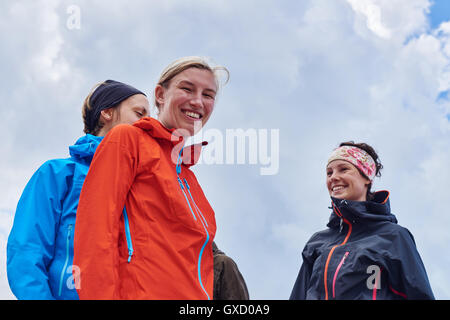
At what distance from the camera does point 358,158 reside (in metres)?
5.35

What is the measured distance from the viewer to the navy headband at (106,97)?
4.46 meters

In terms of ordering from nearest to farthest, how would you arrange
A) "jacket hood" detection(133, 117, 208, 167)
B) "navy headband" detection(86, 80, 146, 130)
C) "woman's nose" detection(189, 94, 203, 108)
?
1. "jacket hood" detection(133, 117, 208, 167)
2. "woman's nose" detection(189, 94, 203, 108)
3. "navy headband" detection(86, 80, 146, 130)

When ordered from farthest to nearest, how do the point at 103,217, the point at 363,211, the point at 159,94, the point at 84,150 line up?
the point at 363,211, the point at 84,150, the point at 159,94, the point at 103,217

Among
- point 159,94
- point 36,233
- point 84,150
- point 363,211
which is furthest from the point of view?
point 363,211

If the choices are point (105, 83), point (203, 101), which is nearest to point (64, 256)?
point (203, 101)

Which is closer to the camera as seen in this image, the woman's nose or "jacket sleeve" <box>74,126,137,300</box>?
"jacket sleeve" <box>74,126,137,300</box>

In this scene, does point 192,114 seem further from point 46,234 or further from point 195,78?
point 46,234

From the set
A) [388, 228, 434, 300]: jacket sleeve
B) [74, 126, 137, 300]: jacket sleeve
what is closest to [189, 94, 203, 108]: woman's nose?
[74, 126, 137, 300]: jacket sleeve

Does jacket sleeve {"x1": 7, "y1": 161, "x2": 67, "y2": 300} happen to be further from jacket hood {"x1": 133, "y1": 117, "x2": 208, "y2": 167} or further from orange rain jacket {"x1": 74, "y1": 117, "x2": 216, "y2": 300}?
jacket hood {"x1": 133, "y1": 117, "x2": 208, "y2": 167}

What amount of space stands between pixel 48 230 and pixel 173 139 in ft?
3.60

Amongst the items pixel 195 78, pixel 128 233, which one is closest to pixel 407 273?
pixel 195 78

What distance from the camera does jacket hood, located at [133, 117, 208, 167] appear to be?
3234 mm

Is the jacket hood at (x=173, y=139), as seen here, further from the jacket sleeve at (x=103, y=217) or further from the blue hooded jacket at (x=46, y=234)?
the blue hooded jacket at (x=46, y=234)
